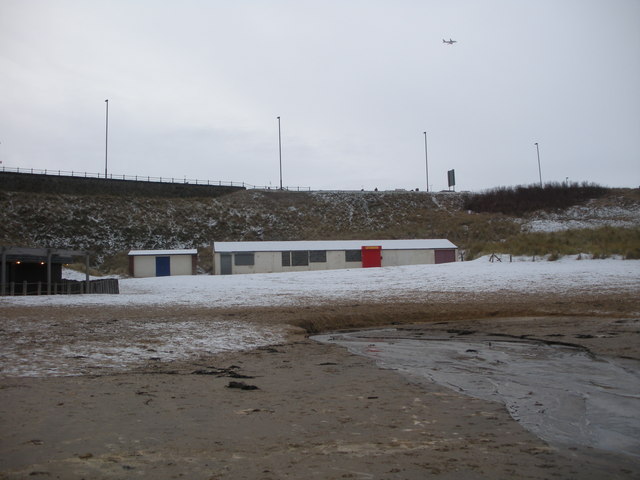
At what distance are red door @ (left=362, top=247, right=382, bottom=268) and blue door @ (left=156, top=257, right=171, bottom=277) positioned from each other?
653 inches

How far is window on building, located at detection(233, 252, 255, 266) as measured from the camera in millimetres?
44250

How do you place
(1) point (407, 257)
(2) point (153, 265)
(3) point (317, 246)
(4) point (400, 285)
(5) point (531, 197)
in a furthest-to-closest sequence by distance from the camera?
(5) point (531, 197) < (1) point (407, 257) < (3) point (317, 246) < (2) point (153, 265) < (4) point (400, 285)

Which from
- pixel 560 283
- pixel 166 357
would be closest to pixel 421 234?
pixel 560 283

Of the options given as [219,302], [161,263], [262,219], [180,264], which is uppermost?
[262,219]

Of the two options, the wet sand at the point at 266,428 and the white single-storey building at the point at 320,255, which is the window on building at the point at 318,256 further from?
the wet sand at the point at 266,428

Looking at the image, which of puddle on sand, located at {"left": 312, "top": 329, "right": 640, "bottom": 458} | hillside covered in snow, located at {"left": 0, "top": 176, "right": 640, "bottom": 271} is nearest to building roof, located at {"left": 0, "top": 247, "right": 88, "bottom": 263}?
puddle on sand, located at {"left": 312, "top": 329, "right": 640, "bottom": 458}

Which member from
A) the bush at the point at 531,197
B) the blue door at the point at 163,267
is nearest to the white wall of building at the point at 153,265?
the blue door at the point at 163,267

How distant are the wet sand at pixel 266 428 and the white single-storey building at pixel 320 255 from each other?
113ft

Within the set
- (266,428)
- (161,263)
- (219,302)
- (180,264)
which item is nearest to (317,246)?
(180,264)

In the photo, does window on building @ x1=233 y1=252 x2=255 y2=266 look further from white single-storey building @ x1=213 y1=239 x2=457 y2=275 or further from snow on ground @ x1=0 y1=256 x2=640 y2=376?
snow on ground @ x1=0 y1=256 x2=640 y2=376

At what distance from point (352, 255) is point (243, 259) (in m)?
9.38

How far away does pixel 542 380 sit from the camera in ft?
25.4

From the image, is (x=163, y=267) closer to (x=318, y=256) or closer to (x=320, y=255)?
(x=318, y=256)

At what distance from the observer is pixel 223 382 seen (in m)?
7.56
